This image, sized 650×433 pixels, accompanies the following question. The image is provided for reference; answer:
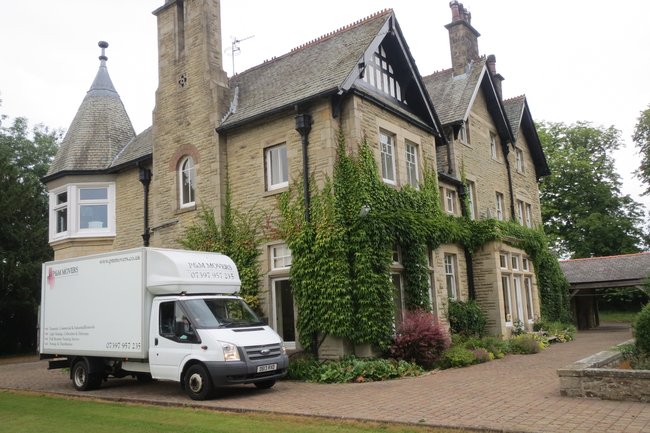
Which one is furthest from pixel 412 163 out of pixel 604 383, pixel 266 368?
pixel 604 383

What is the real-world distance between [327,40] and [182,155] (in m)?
5.63

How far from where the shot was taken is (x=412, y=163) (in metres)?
18.1

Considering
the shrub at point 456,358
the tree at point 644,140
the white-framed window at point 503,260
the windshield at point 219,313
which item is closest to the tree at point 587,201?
the tree at point 644,140

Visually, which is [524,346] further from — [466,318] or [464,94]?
[464,94]

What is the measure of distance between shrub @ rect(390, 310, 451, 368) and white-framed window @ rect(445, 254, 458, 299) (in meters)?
4.92

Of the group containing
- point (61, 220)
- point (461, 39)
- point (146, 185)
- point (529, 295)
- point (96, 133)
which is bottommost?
point (529, 295)

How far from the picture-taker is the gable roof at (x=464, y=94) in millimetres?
22484

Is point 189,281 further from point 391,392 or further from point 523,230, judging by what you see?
point 523,230

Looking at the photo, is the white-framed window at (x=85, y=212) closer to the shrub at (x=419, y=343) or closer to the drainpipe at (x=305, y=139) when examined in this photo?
the drainpipe at (x=305, y=139)

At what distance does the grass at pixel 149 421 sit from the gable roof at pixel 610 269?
25.6m

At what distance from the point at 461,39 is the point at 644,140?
25177mm

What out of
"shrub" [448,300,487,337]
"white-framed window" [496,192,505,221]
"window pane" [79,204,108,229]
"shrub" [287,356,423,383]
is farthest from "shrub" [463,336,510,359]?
"window pane" [79,204,108,229]

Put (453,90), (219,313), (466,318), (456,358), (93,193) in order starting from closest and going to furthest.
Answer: (219,313)
(456,358)
(466,318)
(93,193)
(453,90)

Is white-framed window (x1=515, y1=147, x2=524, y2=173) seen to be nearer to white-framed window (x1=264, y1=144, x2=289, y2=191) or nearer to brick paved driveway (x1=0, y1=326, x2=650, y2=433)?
brick paved driveway (x1=0, y1=326, x2=650, y2=433)
